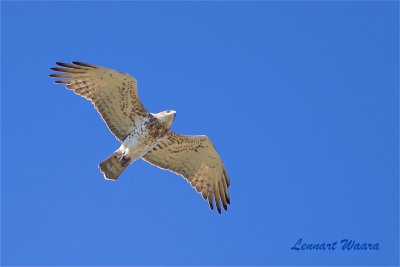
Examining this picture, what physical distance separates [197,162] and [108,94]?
243 centimetres

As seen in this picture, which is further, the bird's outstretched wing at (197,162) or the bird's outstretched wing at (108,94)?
the bird's outstretched wing at (197,162)

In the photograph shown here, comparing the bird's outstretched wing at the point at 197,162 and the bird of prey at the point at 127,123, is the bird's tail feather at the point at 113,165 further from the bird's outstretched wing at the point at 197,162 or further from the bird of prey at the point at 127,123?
the bird's outstretched wing at the point at 197,162

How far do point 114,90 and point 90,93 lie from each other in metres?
0.50

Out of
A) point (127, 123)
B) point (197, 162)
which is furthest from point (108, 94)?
point (197, 162)

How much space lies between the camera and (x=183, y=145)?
51.9 feet

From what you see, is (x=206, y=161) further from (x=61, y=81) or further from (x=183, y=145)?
(x=61, y=81)

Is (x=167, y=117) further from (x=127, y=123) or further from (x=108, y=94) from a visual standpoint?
(x=108, y=94)

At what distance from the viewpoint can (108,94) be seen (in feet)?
49.8

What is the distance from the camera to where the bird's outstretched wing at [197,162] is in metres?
15.8

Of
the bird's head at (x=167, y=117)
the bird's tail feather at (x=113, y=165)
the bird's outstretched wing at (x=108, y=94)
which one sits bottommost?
the bird's tail feather at (x=113, y=165)

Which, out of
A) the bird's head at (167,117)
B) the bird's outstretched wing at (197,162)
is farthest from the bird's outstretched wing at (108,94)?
the bird's outstretched wing at (197,162)

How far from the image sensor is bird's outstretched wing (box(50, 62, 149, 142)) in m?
15.0

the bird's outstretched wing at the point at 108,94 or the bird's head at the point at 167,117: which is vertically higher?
the bird's outstretched wing at the point at 108,94

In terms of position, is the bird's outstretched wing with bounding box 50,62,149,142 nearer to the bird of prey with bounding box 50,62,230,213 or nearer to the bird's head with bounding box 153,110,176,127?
the bird of prey with bounding box 50,62,230,213
